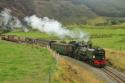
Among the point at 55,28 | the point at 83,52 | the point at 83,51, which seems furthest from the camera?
the point at 55,28

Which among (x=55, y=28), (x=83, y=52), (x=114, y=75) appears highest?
(x=55, y=28)

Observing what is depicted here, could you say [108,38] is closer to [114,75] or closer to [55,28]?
[55,28]

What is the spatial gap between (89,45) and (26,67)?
3474 centimetres

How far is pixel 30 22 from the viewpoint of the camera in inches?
5138

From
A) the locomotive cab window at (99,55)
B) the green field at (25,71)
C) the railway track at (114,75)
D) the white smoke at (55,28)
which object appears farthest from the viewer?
the white smoke at (55,28)

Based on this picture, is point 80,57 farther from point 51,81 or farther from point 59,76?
point 51,81

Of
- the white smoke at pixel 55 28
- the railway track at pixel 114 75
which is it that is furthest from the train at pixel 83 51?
the white smoke at pixel 55 28

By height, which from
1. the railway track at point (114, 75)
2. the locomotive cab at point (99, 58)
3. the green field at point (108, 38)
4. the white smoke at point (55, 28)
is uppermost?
the white smoke at point (55, 28)

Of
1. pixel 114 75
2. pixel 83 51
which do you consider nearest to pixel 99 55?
pixel 83 51

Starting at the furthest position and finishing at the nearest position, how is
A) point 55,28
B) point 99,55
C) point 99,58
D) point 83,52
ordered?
1. point 55,28
2. point 83,52
3. point 99,55
4. point 99,58

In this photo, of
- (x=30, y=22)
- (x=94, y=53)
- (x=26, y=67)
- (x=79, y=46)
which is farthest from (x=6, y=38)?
(x=26, y=67)

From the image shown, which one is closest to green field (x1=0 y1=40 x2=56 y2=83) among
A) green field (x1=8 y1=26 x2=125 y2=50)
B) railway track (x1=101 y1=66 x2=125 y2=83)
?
railway track (x1=101 y1=66 x2=125 y2=83)

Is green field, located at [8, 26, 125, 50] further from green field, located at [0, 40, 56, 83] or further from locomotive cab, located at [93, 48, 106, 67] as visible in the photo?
green field, located at [0, 40, 56, 83]

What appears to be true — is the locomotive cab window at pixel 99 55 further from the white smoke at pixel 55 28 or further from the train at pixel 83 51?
the white smoke at pixel 55 28
